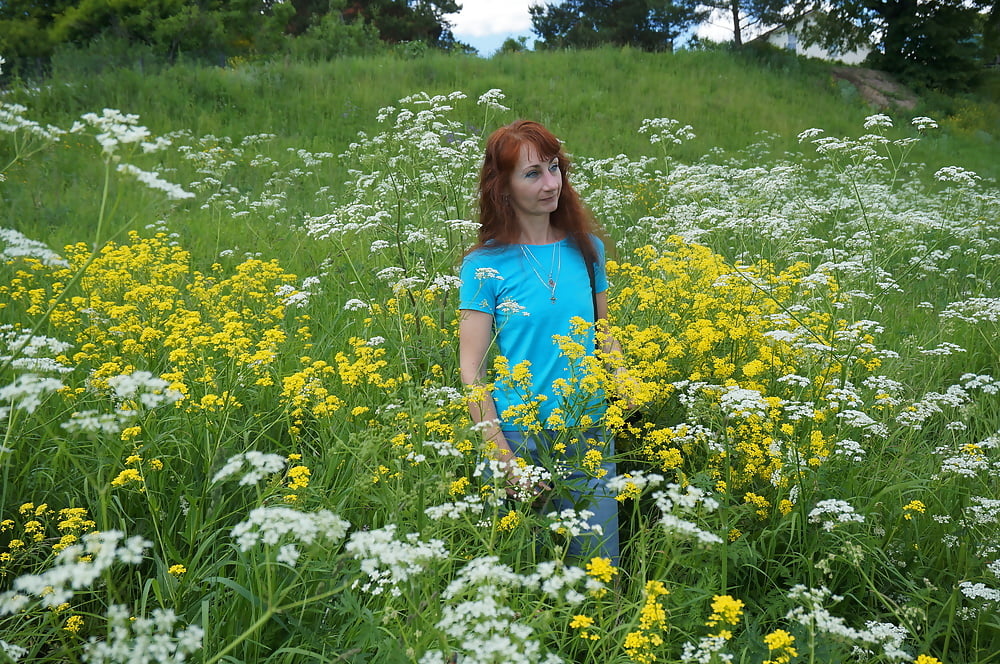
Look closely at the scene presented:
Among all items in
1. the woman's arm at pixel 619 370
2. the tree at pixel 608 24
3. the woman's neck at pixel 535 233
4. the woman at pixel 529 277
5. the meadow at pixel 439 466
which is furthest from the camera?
the tree at pixel 608 24

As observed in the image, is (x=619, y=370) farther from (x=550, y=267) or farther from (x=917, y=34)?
(x=917, y=34)

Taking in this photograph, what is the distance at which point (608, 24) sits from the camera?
108 feet

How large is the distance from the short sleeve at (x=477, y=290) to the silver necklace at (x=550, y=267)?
214mm

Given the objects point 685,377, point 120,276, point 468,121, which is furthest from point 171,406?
point 468,121

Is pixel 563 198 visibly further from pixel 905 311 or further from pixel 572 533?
pixel 905 311

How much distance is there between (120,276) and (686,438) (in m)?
3.53

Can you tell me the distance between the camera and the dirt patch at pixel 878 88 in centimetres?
2038

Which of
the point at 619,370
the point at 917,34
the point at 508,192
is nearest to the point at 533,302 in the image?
the point at 508,192

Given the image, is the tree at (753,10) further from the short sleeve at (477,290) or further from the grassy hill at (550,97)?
the short sleeve at (477,290)

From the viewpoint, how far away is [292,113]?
11.8 metres

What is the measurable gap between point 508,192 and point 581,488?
1.67m

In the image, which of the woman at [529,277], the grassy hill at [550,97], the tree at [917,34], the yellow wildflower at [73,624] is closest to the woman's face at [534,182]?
the woman at [529,277]

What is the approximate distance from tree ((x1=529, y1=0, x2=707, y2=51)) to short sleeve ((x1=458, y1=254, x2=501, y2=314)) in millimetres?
28838

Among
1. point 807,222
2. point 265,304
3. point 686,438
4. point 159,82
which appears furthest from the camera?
point 159,82
